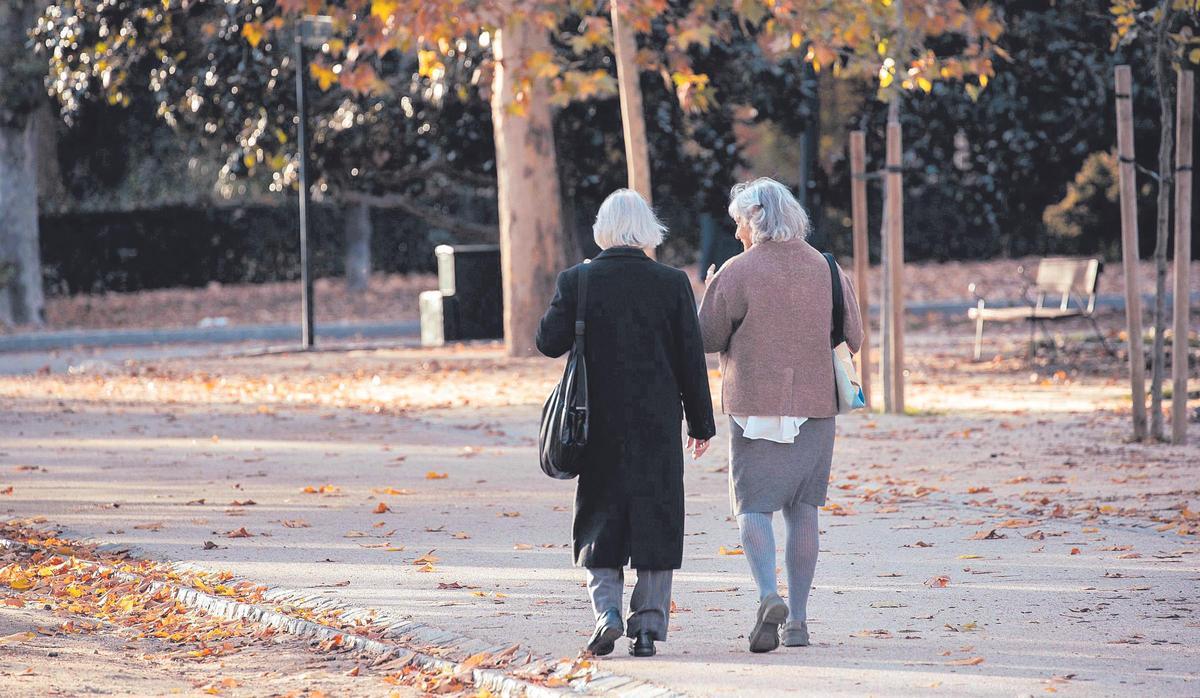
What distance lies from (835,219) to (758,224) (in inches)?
1122

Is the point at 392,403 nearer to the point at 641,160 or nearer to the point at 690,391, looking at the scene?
the point at 641,160

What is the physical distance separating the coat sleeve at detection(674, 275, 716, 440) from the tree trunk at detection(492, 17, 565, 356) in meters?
13.3

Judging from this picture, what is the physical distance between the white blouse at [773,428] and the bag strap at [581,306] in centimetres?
64

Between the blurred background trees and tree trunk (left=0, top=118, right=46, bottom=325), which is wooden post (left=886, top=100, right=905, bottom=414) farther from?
tree trunk (left=0, top=118, right=46, bottom=325)

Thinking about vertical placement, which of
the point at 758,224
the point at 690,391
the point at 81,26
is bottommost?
the point at 690,391

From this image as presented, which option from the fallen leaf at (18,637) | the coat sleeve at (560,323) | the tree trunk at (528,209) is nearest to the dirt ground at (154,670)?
the fallen leaf at (18,637)

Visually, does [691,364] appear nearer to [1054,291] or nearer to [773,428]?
[773,428]

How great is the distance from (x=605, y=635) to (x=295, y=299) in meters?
25.1

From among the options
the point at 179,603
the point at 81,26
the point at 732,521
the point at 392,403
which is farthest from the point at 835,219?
the point at 179,603

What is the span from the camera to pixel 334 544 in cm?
826

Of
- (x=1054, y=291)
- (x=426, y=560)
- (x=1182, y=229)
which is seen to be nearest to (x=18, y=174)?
(x=1054, y=291)

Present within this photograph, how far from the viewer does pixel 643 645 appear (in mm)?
5926

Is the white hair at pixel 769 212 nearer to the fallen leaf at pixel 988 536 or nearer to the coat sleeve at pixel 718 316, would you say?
the coat sleeve at pixel 718 316

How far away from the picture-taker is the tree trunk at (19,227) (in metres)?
26.3
